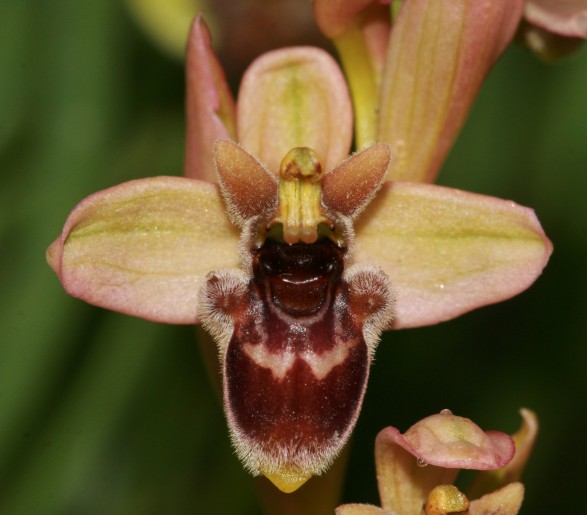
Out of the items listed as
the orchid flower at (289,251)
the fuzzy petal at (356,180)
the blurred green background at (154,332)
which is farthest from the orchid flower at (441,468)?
the blurred green background at (154,332)

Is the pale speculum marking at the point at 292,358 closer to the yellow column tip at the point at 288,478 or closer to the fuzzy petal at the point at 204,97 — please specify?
the yellow column tip at the point at 288,478

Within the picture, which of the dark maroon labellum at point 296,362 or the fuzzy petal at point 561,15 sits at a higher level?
the fuzzy petal at point 561,15

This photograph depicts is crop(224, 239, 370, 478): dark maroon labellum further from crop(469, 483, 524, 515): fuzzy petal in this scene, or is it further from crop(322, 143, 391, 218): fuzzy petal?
crop(469, 483, 524, 515): fuzzy petal

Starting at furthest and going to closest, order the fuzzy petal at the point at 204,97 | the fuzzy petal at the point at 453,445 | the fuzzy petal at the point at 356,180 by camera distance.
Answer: the fuzzy petal at the point at 204,97
the fuzzy petal at the point at 356,180
the fuzzy petal at the point at 453,445

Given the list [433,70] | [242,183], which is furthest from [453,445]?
[433,70]

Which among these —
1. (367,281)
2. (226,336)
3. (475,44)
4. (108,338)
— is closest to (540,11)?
(475,44)

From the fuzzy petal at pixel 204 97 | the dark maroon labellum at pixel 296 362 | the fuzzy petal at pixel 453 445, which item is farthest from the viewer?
the fuzzy petal at pixel 204 97

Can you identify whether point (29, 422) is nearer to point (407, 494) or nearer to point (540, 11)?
point (407, 494)
